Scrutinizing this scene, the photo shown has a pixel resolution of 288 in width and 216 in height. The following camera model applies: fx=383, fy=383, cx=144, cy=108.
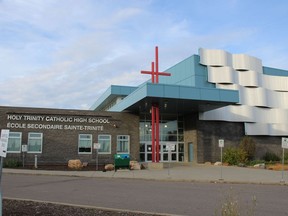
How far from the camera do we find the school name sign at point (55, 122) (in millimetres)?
36000

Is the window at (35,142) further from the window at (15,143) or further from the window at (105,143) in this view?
the window at (105,143)

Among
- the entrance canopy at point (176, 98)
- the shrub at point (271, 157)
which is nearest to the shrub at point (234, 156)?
the entrance canopy at point (176, 98)

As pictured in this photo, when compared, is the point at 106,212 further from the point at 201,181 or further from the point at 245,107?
the point at 245,107

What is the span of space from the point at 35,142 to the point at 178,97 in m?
14.4

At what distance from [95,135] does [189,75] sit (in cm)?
1238

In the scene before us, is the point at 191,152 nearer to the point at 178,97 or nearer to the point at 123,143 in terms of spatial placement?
the point at 123,143

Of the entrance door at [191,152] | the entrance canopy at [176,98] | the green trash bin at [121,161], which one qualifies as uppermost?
the entrance canopy at [176,98]

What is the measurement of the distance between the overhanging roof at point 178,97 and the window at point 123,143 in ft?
10.4

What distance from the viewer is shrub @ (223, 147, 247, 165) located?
36938 mm

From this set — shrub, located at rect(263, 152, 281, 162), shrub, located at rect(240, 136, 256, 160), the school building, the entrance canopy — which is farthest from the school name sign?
shrub, located at rect(263, 152, 281, 162)

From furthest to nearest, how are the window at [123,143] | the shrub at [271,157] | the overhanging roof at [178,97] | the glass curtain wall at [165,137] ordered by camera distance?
the shrub at [271,157]
the glass curtain wall at [165,137]
the window at [123,143]
the overhanging roof at [178,97]

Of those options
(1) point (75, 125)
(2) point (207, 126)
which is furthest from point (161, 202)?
(2) point (207, 126)

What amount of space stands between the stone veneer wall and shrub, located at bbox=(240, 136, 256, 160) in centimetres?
1126

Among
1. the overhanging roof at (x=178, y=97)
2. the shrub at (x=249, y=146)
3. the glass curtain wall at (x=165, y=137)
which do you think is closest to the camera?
the overhanging roof at (x=178, y=97)
